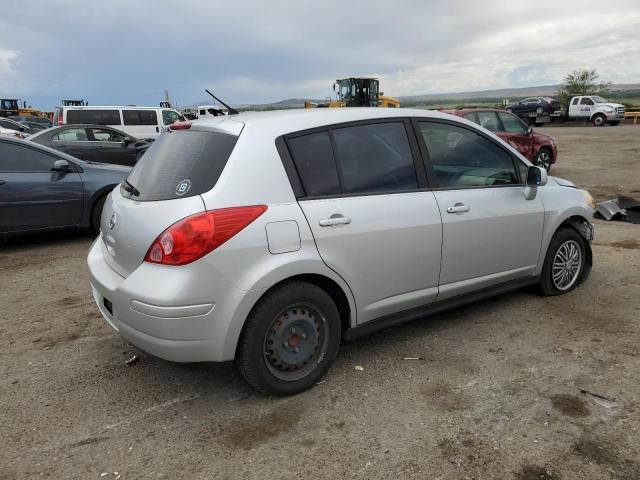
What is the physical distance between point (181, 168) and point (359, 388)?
5.62 feet

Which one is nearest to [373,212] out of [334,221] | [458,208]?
[334,221]

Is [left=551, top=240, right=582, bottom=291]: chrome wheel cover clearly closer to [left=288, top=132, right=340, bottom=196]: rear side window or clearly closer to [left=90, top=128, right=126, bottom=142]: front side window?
[left=288, top=132, right=340, bottom=196]: rear side window

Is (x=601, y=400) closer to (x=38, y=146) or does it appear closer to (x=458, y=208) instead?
(x=458, y=208)

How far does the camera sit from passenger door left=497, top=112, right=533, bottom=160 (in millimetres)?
12281

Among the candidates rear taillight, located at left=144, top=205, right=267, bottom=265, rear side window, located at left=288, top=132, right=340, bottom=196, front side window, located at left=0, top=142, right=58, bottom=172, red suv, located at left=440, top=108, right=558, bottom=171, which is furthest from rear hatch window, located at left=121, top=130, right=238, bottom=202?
red suv, located at left=440, top=108, right=558, bottom=171

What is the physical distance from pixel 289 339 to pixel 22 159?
5.52 metres

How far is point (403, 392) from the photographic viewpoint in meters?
3.21

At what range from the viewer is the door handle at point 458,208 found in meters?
3.68

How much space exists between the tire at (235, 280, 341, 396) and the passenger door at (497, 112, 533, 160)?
10.3 meters

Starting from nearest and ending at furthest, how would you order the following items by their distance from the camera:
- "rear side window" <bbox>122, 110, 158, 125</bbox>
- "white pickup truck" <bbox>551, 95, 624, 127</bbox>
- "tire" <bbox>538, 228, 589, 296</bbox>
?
"tire" <bbox>538, 228, 589, 296</bbox> < "rear side window" <bbox>122, 110, 158, 125</bbox> < "white pickup truck" <bbox>551, 95, 624, 127</bbox>

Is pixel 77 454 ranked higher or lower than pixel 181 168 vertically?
lower

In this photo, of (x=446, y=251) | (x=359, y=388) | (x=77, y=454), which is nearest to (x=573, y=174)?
(x=446, y=251)

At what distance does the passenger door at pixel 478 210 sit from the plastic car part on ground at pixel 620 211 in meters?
4.46

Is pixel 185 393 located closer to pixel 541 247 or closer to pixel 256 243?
pixel 256 243
